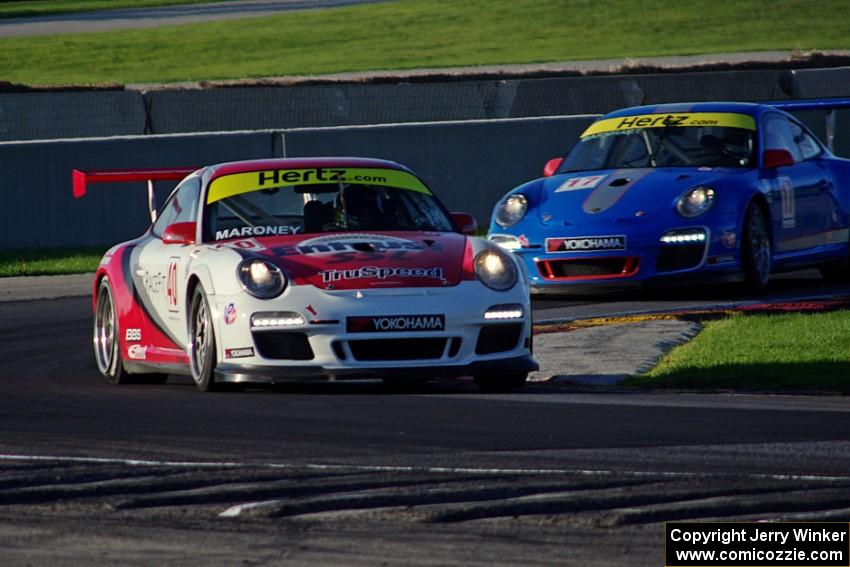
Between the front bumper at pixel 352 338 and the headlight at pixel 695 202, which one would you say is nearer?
the front bumper at pixel 352 338

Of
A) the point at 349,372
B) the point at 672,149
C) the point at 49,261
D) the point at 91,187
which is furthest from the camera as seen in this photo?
the point at 91,187

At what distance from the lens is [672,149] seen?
14.3 m

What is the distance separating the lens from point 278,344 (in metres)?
9.08

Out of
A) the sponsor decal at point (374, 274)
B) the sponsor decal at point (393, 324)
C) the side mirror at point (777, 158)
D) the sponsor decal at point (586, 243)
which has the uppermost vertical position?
the sponsor decal at point (374, 274)

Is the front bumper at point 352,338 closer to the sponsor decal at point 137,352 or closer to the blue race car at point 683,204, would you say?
the sponsor decal at point 137,352

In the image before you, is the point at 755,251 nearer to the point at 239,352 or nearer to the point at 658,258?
the point at 658,258

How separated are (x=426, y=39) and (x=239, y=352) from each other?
3742 centimetres

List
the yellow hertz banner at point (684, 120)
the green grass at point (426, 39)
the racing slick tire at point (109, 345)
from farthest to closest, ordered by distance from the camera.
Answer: the green grass at point (426, 39) → the yellow hertz banner at point (684, 120) → the racing slick tire at point (109, 345)

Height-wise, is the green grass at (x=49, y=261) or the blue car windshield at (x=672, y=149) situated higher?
the blue car windshield at (x=672, y=149)

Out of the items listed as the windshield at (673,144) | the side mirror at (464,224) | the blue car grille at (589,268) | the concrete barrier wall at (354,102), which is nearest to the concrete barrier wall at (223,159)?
the concrete barrier wall at (354,102)

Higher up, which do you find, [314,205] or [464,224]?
[314,205]

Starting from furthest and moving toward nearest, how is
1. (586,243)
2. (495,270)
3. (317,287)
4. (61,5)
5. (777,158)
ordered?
(61,5) < (777,158) < (586,243) < (495,270) < (317,287)

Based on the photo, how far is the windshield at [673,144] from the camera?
14164mm

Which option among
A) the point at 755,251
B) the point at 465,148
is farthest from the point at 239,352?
the point at 465,148
